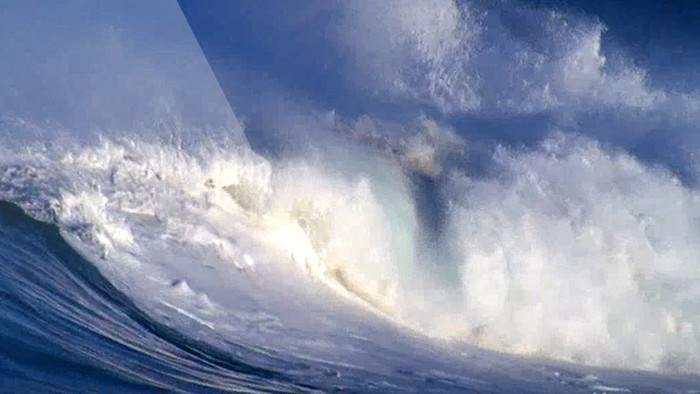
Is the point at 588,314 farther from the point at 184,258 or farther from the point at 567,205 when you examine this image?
the point at 184,258

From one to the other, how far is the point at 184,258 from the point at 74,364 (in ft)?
7.02

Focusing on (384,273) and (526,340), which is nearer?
(526,340)

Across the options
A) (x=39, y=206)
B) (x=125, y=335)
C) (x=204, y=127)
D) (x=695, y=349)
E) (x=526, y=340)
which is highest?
(x=204, y=127)

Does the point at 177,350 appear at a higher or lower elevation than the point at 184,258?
lower

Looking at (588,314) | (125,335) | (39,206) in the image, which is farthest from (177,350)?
(588,314)

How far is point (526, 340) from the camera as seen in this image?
7094mm

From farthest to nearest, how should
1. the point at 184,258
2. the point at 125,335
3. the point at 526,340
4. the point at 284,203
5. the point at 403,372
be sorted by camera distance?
the point at 284,203
the point at 526,340
the point at 184,258
the point at 403,372
the point at 125,335

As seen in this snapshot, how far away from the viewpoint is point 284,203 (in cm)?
849

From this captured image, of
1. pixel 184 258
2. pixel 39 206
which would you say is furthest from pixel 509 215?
pixel 39 206

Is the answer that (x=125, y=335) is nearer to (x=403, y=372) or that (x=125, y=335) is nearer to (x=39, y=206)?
(x=39, y=206)

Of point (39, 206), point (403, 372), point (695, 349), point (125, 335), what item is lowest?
point (125, 335)

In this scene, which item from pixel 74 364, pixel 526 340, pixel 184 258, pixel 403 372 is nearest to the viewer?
pixel 74 364

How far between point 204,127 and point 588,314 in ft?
20.5

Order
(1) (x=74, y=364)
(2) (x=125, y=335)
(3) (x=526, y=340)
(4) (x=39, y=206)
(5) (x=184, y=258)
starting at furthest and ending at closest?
1. (3) (x=526, y=340)
2. (5) (x=184, y=258)
3. (4) (x=39, y=206)
4. (2) (x=125, y=335)
5. (1) (x=74, y=364)
